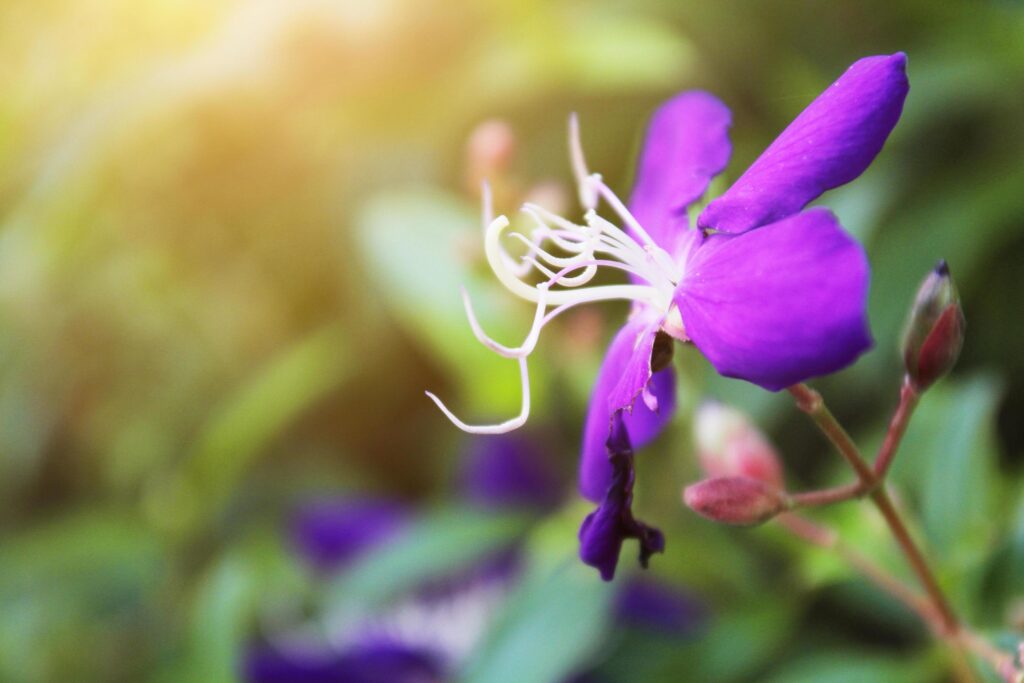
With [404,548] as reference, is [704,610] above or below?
below

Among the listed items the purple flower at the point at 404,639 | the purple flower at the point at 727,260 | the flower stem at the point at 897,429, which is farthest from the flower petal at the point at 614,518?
the purple flower at the point at 404,639

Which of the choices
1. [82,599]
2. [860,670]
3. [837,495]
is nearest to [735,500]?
[837,495]

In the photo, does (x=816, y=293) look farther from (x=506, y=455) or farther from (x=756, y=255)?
(x=506, y=455)

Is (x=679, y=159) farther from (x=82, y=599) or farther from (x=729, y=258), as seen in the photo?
(x=82, y=599)

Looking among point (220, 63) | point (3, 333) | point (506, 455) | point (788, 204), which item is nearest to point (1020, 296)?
point (506, 455)

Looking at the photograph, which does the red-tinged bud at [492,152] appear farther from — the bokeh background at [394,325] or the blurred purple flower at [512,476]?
the blurred purple flower at [512,476]
